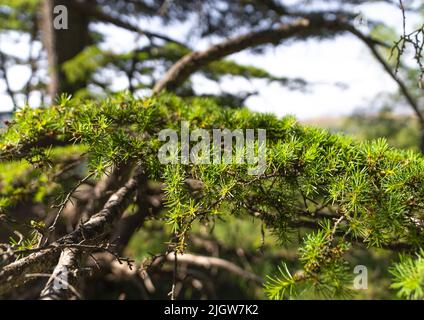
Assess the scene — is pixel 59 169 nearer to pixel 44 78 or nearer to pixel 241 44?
pixel 241 44

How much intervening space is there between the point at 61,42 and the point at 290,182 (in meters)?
3.40

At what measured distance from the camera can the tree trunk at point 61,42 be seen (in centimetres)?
348

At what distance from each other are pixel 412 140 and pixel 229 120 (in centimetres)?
682

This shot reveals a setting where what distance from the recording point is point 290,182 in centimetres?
113

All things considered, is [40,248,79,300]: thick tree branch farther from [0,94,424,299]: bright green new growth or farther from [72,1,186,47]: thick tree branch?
[72,1,186,47]: thick tree branch

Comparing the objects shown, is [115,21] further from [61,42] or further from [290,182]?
[290,182]

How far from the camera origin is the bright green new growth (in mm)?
922

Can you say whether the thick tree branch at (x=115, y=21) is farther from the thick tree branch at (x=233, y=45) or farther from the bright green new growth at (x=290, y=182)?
the bright green new growth at (x=290, y=182)

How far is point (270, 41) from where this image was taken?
2.86m

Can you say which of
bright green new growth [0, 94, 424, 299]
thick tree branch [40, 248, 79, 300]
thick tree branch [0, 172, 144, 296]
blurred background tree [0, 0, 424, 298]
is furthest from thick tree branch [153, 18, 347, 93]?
thick tree branch [40, 248, 79, 300]

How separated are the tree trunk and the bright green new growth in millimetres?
2178

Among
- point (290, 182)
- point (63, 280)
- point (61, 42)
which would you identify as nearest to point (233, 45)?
point (290, 182)

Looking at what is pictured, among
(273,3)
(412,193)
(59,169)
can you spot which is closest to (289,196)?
(412,193)

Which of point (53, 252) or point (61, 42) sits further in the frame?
point (61, 42)
